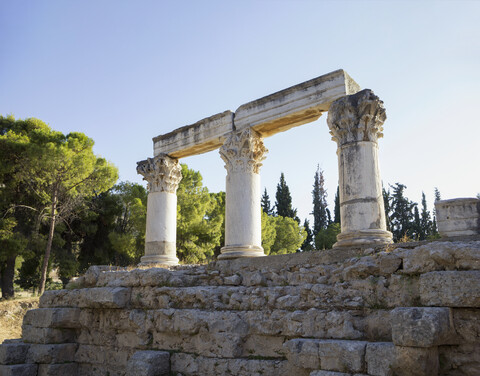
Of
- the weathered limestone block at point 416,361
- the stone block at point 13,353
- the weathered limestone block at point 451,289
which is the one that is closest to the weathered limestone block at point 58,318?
the stone block at point 13,353

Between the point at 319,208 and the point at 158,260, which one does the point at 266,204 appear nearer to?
the point at 319,208

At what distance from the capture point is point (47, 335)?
873 cm

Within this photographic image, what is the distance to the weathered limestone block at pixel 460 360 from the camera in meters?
4.71

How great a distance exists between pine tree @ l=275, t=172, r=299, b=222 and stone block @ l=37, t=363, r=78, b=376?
3150 cm

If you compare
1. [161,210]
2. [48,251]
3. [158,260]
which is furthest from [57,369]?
[48,251]

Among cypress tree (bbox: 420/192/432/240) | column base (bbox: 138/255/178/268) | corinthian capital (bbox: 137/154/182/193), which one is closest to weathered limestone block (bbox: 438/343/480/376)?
column base (bbox: 138/255/178/268)

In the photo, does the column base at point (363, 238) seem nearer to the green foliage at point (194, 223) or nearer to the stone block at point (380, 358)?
the stone block at point (380, 358)

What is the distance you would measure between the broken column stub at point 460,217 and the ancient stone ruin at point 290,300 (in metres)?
Result: 0.02

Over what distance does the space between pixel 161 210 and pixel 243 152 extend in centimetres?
365

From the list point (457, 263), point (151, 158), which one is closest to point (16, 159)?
point (151, 158)

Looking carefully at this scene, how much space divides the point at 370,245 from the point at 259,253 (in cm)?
333

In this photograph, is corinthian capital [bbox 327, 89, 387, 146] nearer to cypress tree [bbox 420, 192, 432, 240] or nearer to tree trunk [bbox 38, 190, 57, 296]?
tree trunk [bbox 38, 190, 57, 296]

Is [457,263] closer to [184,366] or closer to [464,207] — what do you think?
[464,207]

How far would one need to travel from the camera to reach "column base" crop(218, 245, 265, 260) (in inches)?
391
